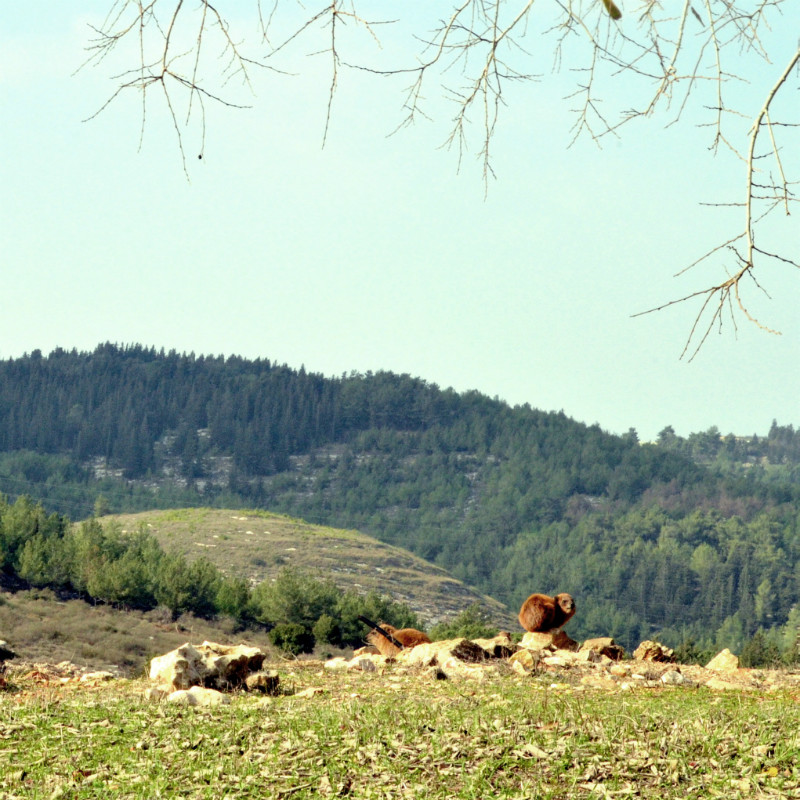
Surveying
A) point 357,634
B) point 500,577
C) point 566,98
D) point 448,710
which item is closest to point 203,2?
point 566,98

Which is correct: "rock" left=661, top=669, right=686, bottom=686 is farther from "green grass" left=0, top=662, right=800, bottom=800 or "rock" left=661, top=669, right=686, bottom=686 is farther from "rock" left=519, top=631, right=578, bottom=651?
"green grass" left=0, top=662, right=800, bottom=800

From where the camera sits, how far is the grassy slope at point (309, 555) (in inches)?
2862

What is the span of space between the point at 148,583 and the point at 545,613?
29.7 m

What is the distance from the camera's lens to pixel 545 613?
13.3 m

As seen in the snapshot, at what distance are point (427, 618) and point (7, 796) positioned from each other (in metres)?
63.7

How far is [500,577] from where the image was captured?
10969 centimetres

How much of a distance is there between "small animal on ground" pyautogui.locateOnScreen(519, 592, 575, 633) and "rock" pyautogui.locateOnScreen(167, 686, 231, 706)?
607cm

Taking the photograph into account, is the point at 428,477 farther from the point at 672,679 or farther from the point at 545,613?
the point at 672,679

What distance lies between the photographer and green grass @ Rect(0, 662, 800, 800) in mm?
5675

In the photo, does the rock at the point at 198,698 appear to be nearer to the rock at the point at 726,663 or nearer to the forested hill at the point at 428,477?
the rock at the point at 726,663

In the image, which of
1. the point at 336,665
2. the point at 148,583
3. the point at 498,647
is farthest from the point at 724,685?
the point at 148,583

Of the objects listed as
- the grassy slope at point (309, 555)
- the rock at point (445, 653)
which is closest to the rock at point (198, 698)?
the rock at point (445, 653)

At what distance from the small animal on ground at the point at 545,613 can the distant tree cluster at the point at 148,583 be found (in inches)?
839

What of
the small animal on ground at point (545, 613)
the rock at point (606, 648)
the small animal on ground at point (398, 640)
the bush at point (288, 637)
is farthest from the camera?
the bush at point (288, 637)
